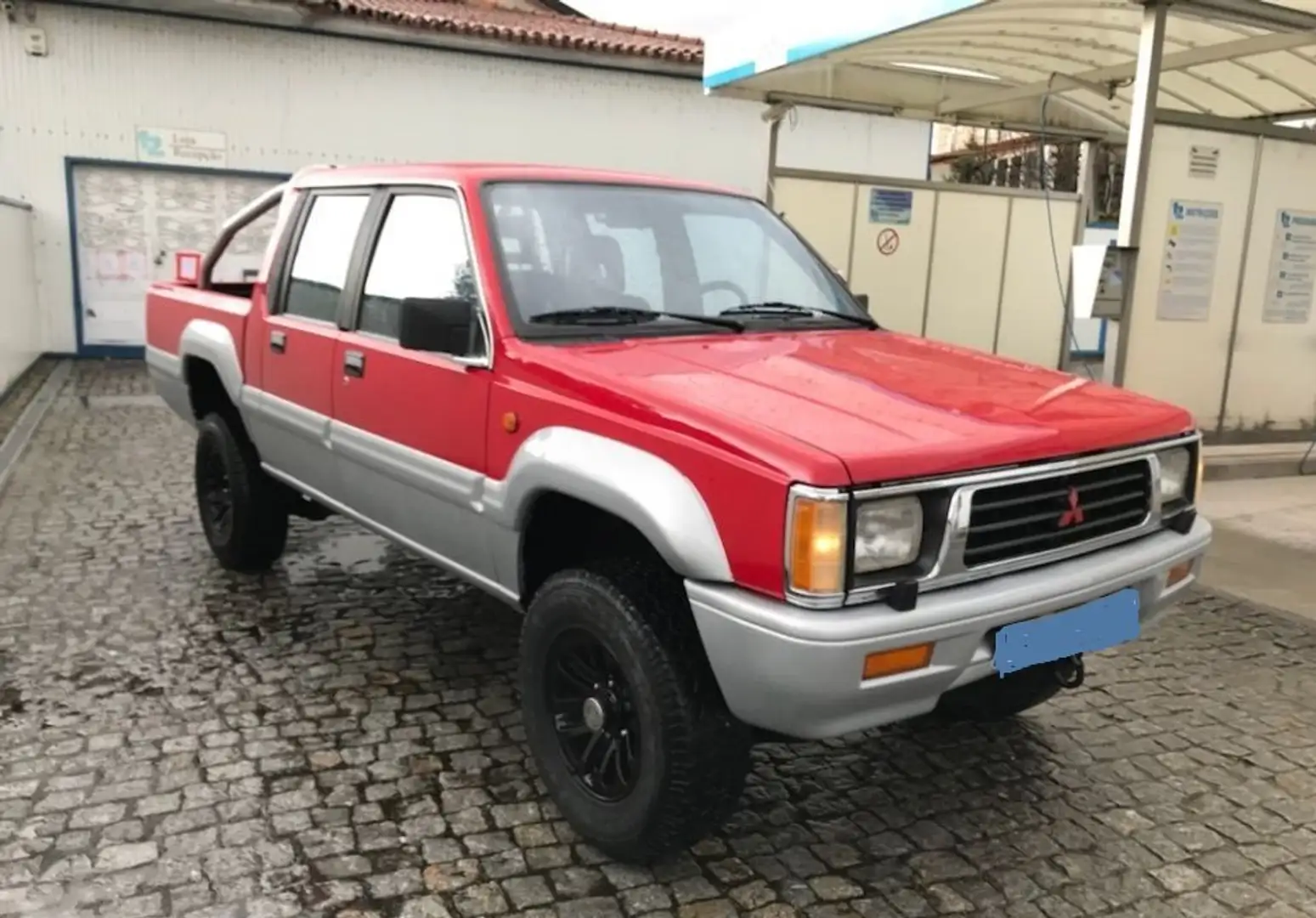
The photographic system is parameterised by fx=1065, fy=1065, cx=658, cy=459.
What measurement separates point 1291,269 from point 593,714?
7.27 metres

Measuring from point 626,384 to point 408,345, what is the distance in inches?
30.6

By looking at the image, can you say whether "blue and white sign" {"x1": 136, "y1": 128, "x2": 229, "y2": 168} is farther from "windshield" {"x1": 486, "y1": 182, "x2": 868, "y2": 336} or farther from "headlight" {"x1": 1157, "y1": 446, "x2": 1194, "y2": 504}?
"headlight" {"x1": 1157, "y1": 446, "x2": 1194, "y2": 504}

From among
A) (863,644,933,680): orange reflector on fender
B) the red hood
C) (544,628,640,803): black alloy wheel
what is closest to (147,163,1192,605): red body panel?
the red hood

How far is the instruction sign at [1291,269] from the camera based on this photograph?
7.81 meters

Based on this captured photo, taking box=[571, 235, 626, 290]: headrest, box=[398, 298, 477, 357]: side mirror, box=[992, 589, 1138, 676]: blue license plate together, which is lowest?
box=[992, 589, 1138, 676]: blue license plate

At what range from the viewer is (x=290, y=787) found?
334cm

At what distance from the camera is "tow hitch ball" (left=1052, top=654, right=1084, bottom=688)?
11.0 ft

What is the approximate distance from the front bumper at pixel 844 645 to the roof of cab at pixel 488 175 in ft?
6.06

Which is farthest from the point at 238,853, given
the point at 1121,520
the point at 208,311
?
the point at 208,311

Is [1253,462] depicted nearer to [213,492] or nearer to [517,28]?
[213,492]

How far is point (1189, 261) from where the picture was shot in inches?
289

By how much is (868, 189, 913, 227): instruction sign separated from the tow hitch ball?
6942 mm

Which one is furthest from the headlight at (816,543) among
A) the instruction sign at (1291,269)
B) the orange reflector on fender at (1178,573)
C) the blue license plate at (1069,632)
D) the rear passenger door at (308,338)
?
the instruction sign at (1291,269)

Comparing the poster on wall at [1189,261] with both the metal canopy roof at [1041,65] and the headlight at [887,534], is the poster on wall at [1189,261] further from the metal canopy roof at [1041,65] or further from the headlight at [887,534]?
the headlight at [887,534]
